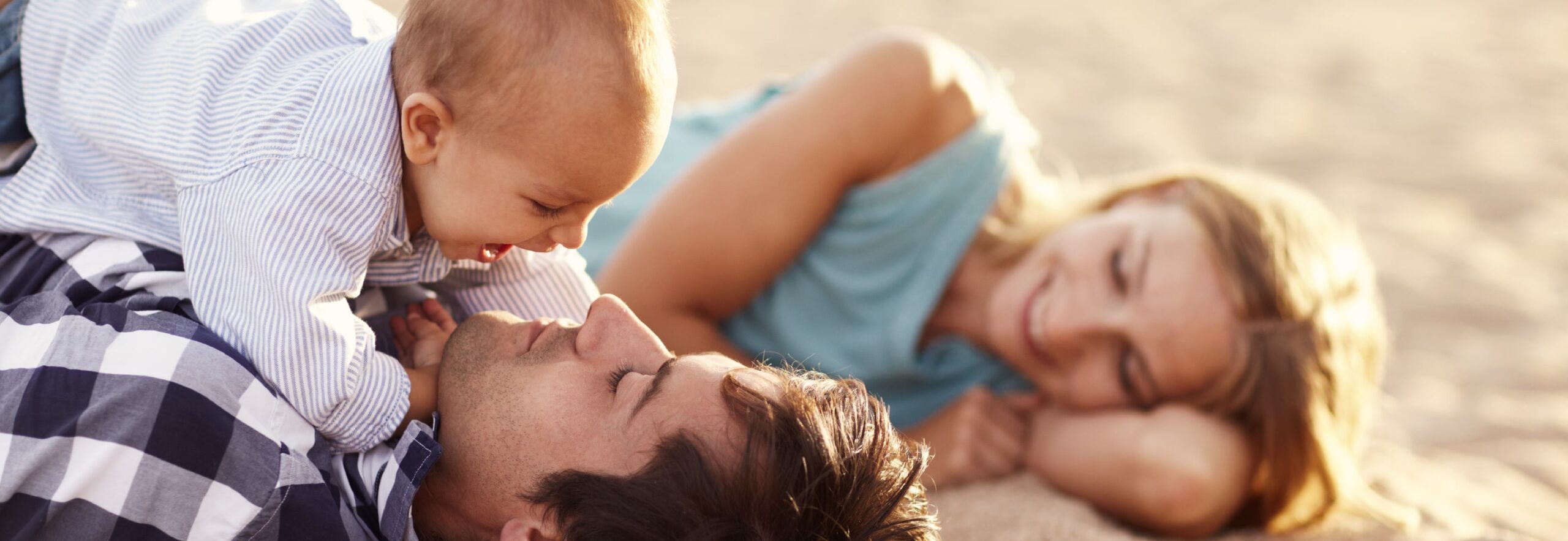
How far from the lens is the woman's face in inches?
96.2

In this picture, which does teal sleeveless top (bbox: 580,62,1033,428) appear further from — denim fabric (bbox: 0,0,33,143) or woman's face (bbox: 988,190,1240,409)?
denim fabric (bbox: 0,0,33,143)

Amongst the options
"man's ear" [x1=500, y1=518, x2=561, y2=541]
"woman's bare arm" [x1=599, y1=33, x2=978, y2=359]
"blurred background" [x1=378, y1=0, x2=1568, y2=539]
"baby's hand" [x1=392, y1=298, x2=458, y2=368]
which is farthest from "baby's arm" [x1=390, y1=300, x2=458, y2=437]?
"blurred background" [x1=378, y1=0, x2=1568, y2=539]

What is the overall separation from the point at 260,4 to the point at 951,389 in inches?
70.2

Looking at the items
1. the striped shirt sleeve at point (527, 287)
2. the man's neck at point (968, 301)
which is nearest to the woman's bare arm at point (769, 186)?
the man's neck at point (968, 301)

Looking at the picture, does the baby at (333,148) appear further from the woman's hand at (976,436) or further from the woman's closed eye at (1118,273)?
the woman's closed eye at (1118,273)

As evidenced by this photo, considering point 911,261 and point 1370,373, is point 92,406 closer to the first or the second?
point 911,261

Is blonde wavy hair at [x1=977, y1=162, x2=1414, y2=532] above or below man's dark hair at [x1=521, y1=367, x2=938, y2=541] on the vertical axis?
below

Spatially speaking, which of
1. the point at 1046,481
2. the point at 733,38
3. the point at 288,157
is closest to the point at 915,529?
the point at 288,157

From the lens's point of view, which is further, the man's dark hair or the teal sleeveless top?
the teal sleeveless top

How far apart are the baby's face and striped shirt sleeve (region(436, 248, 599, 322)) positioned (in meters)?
0.22

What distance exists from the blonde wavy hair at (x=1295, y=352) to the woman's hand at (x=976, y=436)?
401 millimetres

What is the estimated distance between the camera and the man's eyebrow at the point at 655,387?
1434mm

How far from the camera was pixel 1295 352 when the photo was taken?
8.12ft

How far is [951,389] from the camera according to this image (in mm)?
2873
